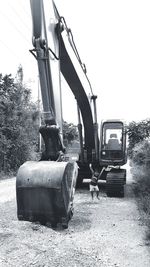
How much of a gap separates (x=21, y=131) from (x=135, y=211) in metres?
15.0

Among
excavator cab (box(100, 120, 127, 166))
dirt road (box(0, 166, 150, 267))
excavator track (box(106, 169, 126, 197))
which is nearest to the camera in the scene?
dirt road (box(0, 166, 150, 267))

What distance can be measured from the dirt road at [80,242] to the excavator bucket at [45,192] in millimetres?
486

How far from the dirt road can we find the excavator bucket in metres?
0.49

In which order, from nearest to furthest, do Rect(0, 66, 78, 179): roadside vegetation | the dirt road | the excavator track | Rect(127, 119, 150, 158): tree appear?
the dirt road
the excavator track
Rect(0, 66, 78, 179): roadside vegetation
Rect(127, 119, 150, 158): tree

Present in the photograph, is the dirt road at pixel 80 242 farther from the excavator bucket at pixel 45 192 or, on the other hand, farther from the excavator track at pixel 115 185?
the excavator track at pixel 115 185

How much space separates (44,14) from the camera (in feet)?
20.8

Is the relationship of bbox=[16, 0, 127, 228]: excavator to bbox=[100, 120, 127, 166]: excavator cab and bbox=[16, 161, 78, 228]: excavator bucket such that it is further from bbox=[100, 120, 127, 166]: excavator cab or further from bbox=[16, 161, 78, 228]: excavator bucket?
bbox=[100, 120, 127, 166]: excavator cab

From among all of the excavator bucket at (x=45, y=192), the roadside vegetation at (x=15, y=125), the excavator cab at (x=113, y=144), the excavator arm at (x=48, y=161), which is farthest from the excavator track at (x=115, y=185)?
the roadside vegetation at (x=15, y=125)

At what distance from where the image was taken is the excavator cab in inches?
547

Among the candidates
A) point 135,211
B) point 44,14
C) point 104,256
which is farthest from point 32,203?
point 135,211

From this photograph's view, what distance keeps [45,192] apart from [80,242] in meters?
1.42

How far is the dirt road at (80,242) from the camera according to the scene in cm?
540

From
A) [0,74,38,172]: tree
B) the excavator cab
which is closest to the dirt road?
the excavator cab

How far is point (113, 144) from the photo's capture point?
554 inches
